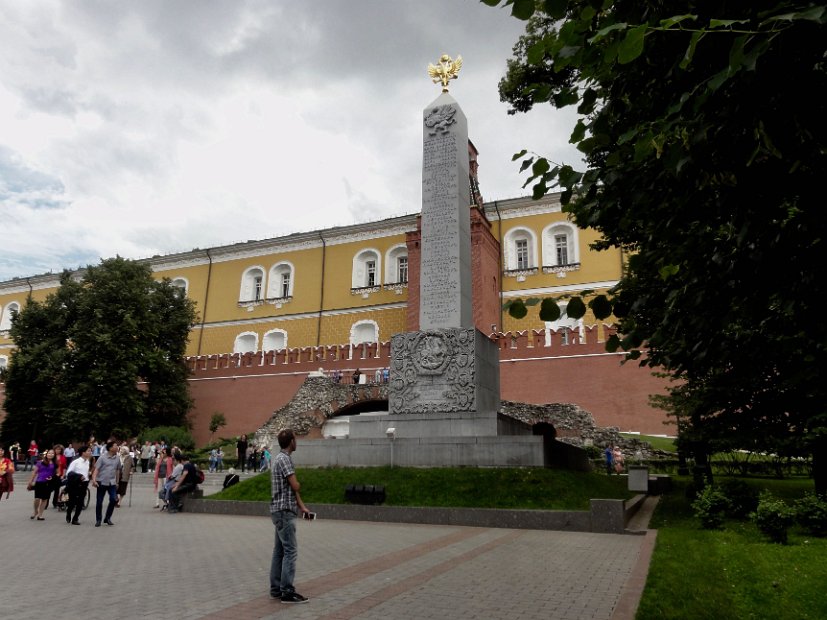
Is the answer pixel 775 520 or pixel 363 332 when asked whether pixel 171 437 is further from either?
pixel 775 520

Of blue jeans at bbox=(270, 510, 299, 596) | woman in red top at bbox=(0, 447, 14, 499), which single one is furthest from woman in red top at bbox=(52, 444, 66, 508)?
blue jeans at bbox=(270, 510, 299, 596)

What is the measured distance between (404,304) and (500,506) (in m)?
29.2

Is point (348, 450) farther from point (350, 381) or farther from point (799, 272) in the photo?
point (350, 381)

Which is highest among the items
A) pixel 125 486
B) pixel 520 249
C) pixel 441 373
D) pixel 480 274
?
pixel 520 249

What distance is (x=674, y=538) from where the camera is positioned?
28.9ft

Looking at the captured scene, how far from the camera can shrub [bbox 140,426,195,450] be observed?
96.9 feet

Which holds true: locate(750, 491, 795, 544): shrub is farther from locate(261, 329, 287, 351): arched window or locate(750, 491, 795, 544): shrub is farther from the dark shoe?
locate(261, 329, 287, 351): arched window

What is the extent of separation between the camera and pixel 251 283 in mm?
46125

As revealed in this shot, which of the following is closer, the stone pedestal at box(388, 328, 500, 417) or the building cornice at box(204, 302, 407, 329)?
the stone pedestal at box(388, 328, 500, 417)

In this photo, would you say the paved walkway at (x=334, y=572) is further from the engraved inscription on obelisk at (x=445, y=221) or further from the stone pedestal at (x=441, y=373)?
the engraved inscription on obelisk at (x=445, y=221)

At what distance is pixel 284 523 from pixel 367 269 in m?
37.7

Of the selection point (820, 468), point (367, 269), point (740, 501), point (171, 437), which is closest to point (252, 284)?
Result: point (367, 269)

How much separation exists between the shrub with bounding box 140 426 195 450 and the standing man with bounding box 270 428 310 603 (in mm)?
25882

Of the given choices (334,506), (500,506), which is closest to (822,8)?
(500,506)
